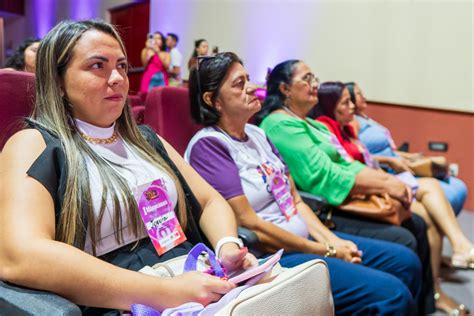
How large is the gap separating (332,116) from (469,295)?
3.85 ft

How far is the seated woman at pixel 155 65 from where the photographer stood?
6.21 metres

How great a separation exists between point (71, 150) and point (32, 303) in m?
0.35

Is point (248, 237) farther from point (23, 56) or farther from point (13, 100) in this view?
point (23, 56)

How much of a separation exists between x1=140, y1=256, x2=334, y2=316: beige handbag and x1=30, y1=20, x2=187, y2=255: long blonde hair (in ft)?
0.50

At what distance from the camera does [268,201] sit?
1699mm

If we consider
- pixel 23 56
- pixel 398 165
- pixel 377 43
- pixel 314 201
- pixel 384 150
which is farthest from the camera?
pixel 377 43

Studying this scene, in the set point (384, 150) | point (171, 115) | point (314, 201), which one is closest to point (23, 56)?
point (171, 115)

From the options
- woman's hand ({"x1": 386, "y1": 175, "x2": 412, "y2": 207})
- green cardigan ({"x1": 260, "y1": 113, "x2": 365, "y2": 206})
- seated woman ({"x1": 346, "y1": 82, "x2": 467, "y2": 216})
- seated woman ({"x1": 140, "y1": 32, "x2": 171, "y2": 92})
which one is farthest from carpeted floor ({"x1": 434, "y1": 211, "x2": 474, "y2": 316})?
seated woman ({"x1": 140, "y1": 32, "x2": 171, "y2": 92})

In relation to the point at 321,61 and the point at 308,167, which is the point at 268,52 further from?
the point at 308,167

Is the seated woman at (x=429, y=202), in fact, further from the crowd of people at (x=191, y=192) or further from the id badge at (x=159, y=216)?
the id badge at (x=159, y=216)

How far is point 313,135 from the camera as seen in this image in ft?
7.07

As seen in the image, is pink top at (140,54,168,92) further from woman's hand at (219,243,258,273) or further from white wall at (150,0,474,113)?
woman's hand at (219,243,258,273)

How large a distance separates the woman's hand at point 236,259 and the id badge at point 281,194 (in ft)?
1.87

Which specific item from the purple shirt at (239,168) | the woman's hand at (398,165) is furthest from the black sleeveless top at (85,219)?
the woman's hand at (398,165)
